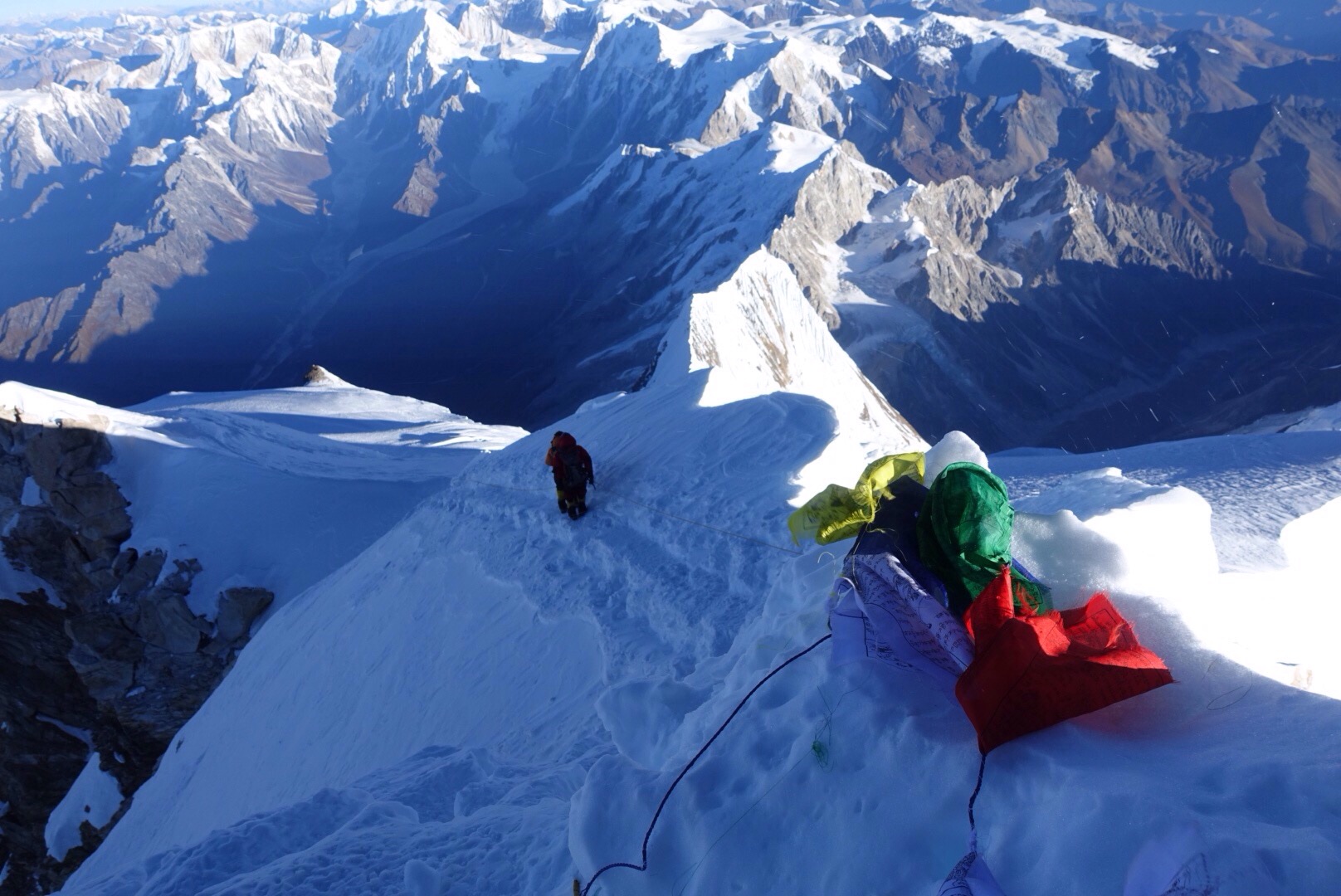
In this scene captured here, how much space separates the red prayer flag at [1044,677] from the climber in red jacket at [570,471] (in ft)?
21.8

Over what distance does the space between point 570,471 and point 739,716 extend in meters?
5.68

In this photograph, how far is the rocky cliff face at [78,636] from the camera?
62.2 feet

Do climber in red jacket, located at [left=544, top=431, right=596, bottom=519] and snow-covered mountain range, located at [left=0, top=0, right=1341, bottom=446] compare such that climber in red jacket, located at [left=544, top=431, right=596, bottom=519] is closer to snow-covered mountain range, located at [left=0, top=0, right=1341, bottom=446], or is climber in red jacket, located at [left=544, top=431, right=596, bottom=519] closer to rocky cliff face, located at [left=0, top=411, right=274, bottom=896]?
rocky cliff face, located at [left=0, top=411, right=274, bottom=896]

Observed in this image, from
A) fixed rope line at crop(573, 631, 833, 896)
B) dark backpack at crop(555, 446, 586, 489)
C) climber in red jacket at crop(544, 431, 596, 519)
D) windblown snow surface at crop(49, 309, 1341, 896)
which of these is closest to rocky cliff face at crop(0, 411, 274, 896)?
windblown snow surface at crop(49, 309, 1341, 896)

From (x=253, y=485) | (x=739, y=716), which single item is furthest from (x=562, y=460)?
(x=253, y=485)

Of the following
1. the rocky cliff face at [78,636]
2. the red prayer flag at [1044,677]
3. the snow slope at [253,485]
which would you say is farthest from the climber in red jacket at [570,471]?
the rocky cliff face at [78,636]

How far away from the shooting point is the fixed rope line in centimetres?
384

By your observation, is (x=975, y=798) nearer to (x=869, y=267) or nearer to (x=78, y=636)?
(x=78, y=636)

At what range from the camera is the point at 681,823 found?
3.92 m

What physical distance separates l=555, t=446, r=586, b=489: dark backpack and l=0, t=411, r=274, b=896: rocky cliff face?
41.0 ft

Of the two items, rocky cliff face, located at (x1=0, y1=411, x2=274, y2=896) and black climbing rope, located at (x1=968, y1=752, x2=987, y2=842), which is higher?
black climbing rope, located at (x1=968, y1=752, x2=987, y2=842)

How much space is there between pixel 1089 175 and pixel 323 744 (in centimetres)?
18793

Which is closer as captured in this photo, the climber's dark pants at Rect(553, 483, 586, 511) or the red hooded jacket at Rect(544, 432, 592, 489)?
the red hooded jacket at Rect(544, 432, 592, 489)

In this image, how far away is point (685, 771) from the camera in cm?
411
